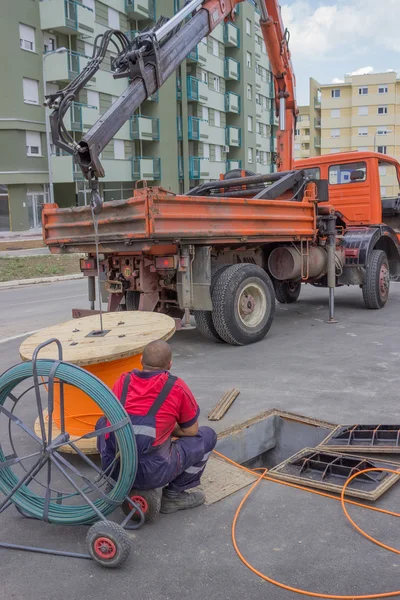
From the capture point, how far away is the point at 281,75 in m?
12.4

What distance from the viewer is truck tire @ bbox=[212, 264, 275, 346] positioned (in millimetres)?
7771

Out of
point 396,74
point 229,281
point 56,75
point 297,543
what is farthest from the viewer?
point 396,74

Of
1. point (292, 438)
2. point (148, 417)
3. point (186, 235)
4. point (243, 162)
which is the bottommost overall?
point (292, 438)

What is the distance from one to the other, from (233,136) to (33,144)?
21.2 metres

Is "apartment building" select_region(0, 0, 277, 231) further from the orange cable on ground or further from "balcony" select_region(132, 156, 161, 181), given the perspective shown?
the orange cable on ground

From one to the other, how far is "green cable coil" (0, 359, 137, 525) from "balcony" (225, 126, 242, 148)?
1894 inches

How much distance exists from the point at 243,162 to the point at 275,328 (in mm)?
44375

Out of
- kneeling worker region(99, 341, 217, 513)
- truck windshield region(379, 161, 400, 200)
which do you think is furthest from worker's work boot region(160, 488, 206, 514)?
truck windshield region(379, 161, 400, 200)

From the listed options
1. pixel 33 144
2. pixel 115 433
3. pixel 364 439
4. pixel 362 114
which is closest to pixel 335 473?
pixel 364 439

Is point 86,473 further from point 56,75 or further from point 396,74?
point 396,74

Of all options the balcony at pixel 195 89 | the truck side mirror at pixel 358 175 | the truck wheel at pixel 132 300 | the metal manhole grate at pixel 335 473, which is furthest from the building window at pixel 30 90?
the metal manhole grate at pixel 335 473

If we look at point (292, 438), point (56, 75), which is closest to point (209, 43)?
point (56, 75)

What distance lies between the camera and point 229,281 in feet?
25.7

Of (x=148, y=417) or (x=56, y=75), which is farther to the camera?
Answer: (x=56, y=75)
